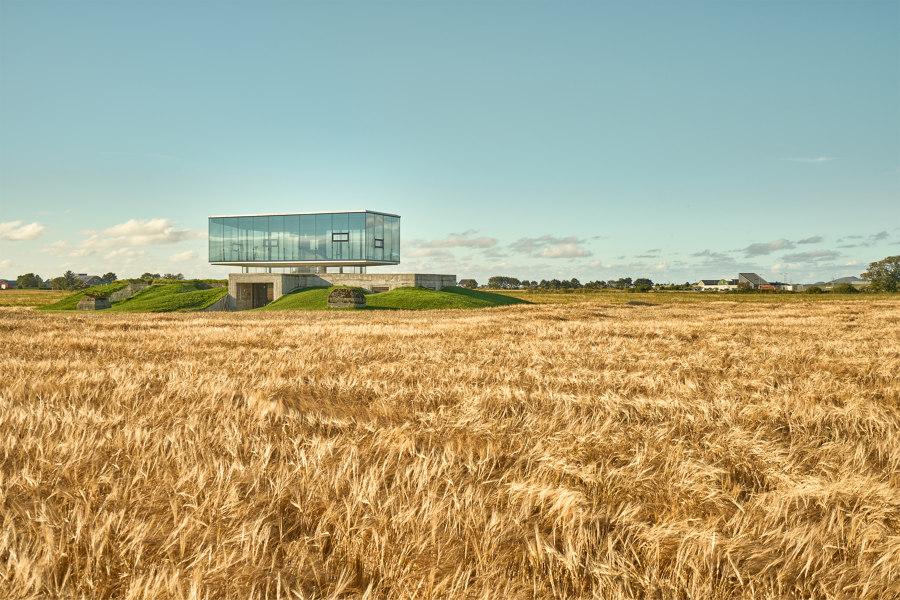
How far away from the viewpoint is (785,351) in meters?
9.00

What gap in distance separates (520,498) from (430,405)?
7.22ft

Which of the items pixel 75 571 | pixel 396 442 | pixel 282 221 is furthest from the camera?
pixel 282 221

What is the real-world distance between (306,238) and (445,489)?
2065 inches

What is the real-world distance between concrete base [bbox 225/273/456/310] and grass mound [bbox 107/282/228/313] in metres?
1.39

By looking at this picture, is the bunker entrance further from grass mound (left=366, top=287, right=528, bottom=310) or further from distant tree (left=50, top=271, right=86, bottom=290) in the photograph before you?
distant tree (left=50, top=271, right=86, bottom=290)

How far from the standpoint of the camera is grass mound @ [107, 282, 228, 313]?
127ft

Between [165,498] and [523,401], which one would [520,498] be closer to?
[165,498]

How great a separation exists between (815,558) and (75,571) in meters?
2.66

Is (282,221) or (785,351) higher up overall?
(282,221)

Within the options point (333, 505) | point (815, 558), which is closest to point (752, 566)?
point (815, 558)

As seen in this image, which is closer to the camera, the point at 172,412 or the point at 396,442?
the point at 396,442

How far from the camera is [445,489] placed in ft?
8.38

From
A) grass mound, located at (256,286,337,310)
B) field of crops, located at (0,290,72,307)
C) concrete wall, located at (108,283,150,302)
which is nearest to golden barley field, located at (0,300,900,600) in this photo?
grass mound, located at (256,286,337,310)

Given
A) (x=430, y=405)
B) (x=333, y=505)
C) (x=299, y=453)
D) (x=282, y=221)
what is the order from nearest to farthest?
(x=333, y=505)
(x=299, y=453)
(x=430, y=405)
(x=282, y=221)
